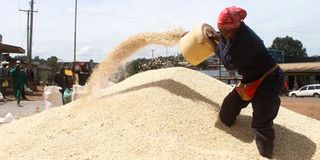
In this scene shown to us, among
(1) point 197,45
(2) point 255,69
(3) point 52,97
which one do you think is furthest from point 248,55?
(3) point 52,97

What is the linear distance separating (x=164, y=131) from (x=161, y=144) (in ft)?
0.89

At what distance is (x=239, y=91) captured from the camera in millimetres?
4039

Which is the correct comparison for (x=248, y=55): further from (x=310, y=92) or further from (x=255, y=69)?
(x=310, y=92)

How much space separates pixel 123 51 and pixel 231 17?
1.90 meters

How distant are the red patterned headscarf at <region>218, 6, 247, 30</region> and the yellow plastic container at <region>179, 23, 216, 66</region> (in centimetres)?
50

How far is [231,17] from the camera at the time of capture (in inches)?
152

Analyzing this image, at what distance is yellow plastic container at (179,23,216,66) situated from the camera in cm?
443

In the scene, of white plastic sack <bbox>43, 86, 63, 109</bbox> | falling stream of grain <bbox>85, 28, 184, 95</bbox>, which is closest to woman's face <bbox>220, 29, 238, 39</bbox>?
falling stream of grain <bbox>85, 28, 184, 95</bbox>

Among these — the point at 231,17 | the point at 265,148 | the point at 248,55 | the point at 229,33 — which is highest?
the point at 231,17

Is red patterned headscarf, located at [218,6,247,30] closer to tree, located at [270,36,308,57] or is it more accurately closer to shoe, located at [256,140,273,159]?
shoe, located at [256,140,273,159]

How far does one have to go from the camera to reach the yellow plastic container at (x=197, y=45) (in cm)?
443

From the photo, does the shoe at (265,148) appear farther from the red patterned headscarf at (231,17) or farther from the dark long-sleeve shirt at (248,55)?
the red patterned headscarf at (231,17)

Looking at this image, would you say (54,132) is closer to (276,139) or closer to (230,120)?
(230,120)

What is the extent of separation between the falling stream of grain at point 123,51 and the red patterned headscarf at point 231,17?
1.21 m
